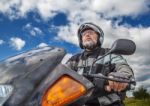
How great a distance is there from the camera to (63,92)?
118 inches

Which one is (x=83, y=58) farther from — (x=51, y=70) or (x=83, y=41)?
(x=51, y=70)

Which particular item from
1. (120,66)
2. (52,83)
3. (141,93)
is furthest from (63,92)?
(141,93)

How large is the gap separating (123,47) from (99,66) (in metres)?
1.55

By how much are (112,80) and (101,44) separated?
2915mm

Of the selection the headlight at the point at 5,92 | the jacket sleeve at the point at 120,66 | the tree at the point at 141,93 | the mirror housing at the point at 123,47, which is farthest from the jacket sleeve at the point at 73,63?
the tree at the point at 141,93

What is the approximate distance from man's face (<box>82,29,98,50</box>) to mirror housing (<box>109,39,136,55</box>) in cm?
261

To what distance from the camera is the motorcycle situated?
2.80 metres

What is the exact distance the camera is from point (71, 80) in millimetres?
3100

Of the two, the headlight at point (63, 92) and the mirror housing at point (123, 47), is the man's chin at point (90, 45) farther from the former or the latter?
the headlight at point (63, 92)

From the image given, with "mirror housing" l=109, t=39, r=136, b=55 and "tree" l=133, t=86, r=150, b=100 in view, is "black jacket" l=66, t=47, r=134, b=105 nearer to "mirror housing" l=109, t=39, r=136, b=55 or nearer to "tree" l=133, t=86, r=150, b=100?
"mirror housing" l=109, t=39, r=136, b=55

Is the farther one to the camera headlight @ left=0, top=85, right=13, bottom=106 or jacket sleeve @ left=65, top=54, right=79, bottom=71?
jacket sleeve @ left=65, top=54, right=79, bottom=71

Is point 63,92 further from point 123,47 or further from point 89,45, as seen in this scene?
point 89,45

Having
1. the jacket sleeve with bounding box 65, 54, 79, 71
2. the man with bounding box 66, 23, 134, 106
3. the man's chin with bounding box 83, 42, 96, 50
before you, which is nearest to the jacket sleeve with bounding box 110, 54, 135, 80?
the man with bounding box 66, 23, 134, 106

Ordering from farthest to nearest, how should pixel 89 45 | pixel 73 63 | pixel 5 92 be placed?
1. pixel 89 45
2. pixel 73 63
3. pixel 5 92
